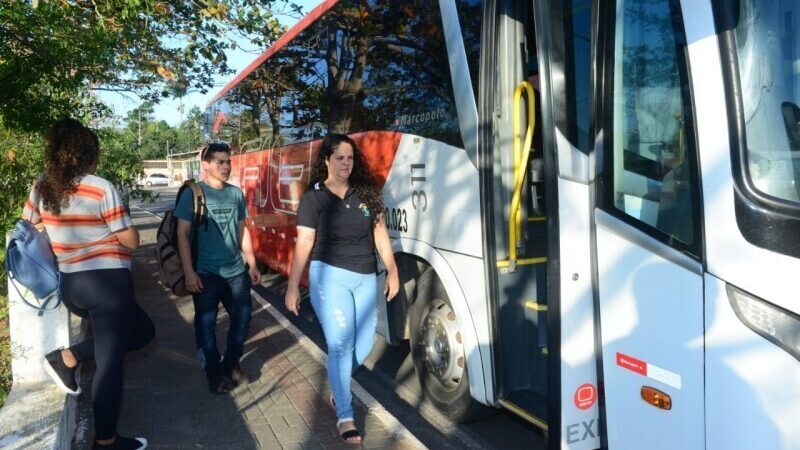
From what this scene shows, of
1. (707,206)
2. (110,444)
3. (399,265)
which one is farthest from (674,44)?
(110,444)

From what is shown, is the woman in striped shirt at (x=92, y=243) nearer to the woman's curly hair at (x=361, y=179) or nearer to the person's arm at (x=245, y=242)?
the woman's curly hair at (x=361, y=179)

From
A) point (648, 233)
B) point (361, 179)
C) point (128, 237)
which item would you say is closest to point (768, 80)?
point (648, 233)

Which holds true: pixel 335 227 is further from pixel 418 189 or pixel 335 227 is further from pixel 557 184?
pixel 557 184

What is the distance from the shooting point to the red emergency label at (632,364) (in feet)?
9.82

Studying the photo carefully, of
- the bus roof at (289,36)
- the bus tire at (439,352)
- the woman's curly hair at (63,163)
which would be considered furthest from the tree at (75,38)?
the bus tire at (439,352)

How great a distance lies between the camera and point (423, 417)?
5.14 metres

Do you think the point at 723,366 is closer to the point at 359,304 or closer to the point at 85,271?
the point at 359,304

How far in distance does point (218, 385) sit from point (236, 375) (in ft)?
0.81

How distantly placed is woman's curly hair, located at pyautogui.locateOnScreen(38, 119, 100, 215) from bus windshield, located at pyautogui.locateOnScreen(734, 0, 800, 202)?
11.1 ft

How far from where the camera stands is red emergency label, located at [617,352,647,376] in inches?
118

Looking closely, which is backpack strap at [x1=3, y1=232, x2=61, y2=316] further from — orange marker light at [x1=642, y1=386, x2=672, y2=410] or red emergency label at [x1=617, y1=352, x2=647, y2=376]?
orange marker light at [x1=642, y1=386, x2=672, y2=410]

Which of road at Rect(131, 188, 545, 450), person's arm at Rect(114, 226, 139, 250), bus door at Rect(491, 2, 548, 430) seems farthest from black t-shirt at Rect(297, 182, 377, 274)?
road at Rect(131, 188, 545, 450)

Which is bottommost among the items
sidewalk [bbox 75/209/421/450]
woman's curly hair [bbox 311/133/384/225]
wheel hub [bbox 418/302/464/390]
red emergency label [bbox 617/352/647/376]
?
sidewalk [bbox 75/209/421/450]

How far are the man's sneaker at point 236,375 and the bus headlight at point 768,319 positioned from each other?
4.02 meters
